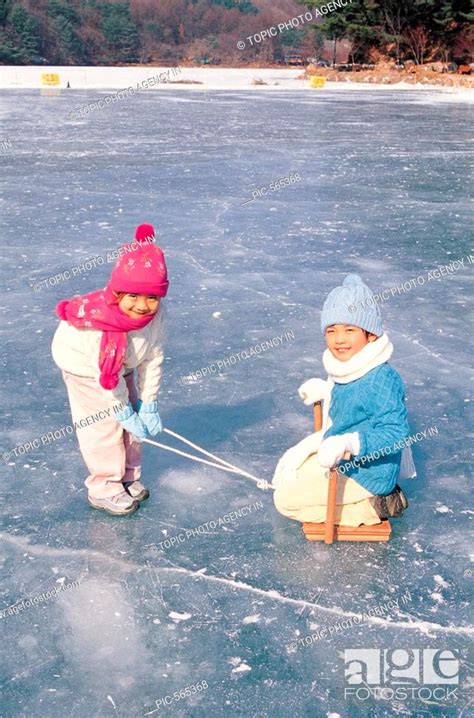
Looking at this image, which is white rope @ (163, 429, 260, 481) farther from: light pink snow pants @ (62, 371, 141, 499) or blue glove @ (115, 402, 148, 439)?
blue glove @ (115, 402, 148, 439)

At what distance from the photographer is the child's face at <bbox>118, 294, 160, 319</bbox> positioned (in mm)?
2730

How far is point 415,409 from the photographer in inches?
155

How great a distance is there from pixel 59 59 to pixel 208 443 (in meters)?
81.3

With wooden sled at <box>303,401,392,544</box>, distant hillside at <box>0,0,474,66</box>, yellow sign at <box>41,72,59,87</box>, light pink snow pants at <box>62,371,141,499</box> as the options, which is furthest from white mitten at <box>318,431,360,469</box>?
distant hillside at <box>0,0,474,66</box>

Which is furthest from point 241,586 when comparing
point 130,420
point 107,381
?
point 107,381

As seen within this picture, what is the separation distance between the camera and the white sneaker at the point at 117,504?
307 centimetres

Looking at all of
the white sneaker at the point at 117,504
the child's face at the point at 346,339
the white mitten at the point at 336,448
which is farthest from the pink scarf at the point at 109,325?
the white mitten at the point at 336,448

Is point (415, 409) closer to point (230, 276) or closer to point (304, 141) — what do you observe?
point (230, 276)

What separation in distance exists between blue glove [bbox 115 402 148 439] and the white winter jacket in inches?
1.5

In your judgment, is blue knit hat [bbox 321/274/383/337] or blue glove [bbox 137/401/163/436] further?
blue glove [bbox 137/401/163/436]

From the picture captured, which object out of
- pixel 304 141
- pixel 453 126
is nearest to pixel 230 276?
pixel 304 141

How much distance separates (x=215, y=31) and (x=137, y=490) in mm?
104529

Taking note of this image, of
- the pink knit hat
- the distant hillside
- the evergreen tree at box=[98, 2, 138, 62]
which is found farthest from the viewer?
the evergreen tree at box=[98, 2, 138, 62]

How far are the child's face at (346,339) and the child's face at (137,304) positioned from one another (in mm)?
604
